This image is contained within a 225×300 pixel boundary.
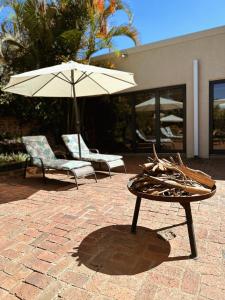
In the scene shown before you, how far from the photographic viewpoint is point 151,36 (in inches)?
393

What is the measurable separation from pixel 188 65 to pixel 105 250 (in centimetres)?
749

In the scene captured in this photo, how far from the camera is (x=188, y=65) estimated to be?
8531 mm

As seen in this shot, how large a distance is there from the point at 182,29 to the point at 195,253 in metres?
8.43

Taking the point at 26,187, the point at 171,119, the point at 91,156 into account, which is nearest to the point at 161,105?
the point at 171,119

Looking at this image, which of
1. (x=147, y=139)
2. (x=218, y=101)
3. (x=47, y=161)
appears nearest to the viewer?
(x=47, y=161)

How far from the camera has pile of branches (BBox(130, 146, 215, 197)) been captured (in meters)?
2.47

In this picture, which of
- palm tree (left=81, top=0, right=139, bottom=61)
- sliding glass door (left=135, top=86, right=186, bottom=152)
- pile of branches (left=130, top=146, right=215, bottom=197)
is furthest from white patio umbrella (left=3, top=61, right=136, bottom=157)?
sliding glass door (left=135, top=86, right=186, bottom=152)

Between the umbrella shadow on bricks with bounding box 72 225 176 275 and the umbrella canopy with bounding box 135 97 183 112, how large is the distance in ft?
22.1

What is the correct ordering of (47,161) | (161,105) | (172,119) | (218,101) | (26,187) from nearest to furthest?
(26,187), (47,161), (218,101), (172,119), (161,105)

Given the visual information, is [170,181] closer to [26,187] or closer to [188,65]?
[26,187]

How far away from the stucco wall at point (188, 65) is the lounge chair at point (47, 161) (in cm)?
464

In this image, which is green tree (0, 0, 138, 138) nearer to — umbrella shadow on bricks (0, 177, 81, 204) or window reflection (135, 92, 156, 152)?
window reflection (135, 92, 156, 152)

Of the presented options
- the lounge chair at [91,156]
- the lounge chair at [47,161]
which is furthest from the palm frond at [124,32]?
the lounge chair at [47,161]

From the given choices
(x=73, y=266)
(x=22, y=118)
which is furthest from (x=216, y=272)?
(x=22, y=118)
